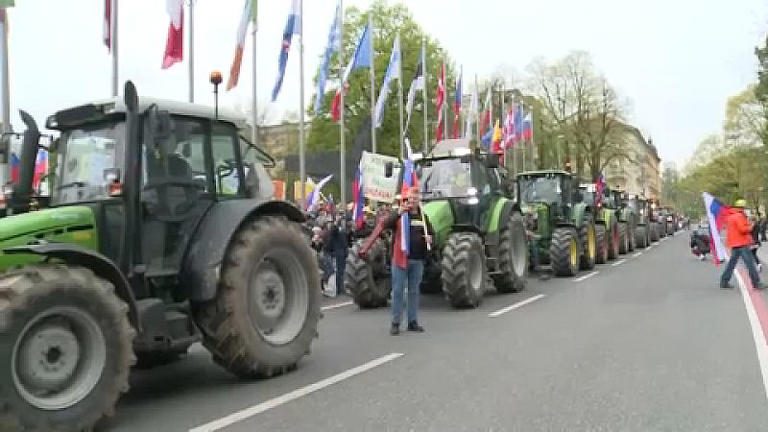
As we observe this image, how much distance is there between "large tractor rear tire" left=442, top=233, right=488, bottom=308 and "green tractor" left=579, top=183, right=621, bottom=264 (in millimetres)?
10407

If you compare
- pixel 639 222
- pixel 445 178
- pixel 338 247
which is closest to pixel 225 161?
pixel 445 178

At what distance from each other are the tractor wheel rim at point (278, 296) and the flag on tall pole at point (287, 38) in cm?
1463

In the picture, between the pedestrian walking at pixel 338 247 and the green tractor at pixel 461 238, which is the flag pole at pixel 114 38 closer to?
the pedestrian walking at pixel 338 247

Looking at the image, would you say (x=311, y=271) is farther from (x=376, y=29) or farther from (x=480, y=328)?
(x=376, y=29)

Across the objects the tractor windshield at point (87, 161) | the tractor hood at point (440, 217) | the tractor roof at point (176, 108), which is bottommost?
the tractor hood at point (440, 217)

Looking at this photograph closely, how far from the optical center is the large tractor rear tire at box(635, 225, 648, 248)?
33.7 meters

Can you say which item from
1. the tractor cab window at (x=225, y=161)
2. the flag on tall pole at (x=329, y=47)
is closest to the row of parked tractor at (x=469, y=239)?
the tractor cab window at (x=225, y=161)

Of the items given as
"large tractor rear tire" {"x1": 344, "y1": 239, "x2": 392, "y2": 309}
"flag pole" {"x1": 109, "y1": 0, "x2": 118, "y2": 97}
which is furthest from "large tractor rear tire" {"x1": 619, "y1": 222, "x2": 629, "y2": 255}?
"flag pole" {"x1": 109, "y1": 0, "x2": 118, "y2": 97}

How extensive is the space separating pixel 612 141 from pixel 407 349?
5968 cm

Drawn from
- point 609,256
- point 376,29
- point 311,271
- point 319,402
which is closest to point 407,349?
point 311,271

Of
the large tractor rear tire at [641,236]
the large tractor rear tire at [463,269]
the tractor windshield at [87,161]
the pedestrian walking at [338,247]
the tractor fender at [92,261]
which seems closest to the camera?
the tractor fender at [92,261]

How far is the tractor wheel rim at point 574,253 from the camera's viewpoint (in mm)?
18375

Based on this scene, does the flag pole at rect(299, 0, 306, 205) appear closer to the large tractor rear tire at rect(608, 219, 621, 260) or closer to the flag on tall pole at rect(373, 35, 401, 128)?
the flag on tall pole at rect(373, 35, 401, 128)

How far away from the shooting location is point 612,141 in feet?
213
